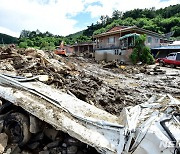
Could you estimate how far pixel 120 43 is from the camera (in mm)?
30812

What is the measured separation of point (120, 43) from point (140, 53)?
5456 mm

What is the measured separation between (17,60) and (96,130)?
329 inches

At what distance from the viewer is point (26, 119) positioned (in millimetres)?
4504

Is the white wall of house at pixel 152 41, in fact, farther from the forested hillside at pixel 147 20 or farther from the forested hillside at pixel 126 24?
the forested hillside at pixel 147 20

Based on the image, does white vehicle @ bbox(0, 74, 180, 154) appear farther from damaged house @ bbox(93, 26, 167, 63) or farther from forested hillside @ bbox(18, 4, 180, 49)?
forested hillside @ bbox(18, 4, 180, 49)

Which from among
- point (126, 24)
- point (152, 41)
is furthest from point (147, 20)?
point (152, 41)

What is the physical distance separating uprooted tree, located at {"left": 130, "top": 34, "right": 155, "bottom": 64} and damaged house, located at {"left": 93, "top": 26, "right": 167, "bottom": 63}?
1.06 metres

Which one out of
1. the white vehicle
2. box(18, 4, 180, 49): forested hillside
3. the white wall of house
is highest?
box(18, 4, 180, 49): forested hillside

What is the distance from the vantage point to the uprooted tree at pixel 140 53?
25328 millimetres

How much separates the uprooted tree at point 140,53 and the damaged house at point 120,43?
41.7 inches

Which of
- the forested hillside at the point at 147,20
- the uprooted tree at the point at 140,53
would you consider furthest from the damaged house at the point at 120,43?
the forested hillside at the point at 147,20

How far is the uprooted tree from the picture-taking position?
2533 cm

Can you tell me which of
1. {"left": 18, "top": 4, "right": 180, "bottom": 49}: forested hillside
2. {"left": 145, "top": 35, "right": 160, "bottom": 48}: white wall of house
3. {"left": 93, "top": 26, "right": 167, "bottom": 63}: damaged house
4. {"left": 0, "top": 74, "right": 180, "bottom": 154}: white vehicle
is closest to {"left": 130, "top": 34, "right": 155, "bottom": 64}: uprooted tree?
{"left": 93, "top": 26, "right": 167, "bottom": 63}: damaged house

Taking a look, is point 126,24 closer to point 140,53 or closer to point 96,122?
point 140,53
